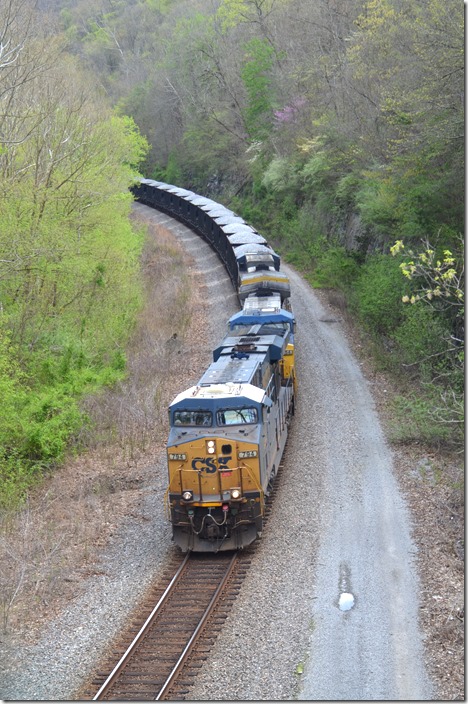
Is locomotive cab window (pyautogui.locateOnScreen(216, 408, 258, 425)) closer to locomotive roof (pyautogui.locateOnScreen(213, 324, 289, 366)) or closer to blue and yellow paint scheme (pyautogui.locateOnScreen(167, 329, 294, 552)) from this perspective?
blue and yellow paint scheme (pyautogui.locateOnScreen(167, 329, 294, 552))

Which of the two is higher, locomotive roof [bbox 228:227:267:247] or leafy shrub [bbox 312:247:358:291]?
locomotive roof [bbox 228:227:267:247]

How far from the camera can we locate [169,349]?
31.7 metres

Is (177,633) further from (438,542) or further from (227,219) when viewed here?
(227,219)

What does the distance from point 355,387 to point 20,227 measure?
12.9 metres

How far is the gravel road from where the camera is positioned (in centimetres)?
1139

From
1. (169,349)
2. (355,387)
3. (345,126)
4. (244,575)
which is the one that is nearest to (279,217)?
(345,126)

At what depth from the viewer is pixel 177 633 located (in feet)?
42.8

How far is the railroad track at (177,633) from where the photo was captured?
11453 mm

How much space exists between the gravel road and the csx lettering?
210cm

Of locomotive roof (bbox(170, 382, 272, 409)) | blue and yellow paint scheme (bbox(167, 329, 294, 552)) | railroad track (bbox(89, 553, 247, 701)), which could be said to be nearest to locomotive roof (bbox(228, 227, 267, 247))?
blue and yellow paint scheme (bbox(167, 329, 294, 552))

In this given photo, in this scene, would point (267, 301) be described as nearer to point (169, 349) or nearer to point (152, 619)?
point (169, 349)

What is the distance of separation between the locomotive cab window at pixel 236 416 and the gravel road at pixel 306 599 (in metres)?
2.71

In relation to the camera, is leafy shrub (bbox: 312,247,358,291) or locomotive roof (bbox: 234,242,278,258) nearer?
locomotive roof (bbox: 234,242,278,258)

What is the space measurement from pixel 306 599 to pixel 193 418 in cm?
440
